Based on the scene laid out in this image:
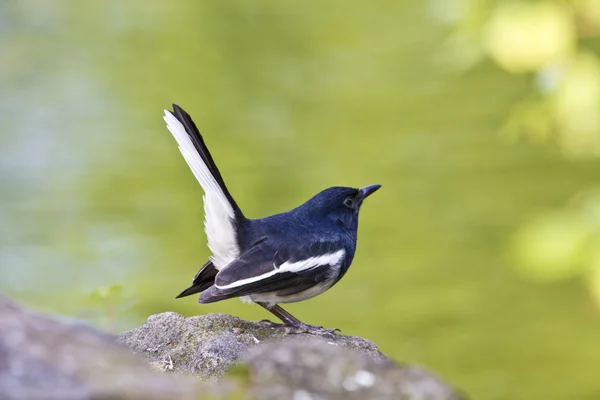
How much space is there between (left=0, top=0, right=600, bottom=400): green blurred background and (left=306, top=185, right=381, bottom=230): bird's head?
1.08m

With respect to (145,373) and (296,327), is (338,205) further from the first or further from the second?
(145,373)

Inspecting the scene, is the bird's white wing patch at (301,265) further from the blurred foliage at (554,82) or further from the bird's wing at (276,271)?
the blurred foliage at (554,82)

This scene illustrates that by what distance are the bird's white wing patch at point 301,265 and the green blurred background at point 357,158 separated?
1288 millimetres

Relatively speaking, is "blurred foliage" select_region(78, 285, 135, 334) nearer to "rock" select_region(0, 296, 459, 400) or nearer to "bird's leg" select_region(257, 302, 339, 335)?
Result: "bird's leg" select_region(257, 302, 339, 335)

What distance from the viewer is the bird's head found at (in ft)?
13.7

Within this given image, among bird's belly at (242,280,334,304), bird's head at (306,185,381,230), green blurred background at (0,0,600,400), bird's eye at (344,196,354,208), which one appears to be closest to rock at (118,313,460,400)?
bird's belly at (242,280,334,304)

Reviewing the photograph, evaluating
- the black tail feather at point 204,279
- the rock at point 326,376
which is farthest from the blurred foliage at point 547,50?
the rock at point 326,376

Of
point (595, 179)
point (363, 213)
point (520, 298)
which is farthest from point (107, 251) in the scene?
point (595, 179)

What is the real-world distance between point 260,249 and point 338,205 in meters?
0.61

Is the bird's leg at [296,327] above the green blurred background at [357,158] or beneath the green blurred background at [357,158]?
beneath

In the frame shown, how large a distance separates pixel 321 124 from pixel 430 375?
9.47 meters

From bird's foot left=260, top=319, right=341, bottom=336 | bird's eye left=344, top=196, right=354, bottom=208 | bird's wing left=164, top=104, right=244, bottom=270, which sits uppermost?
bird's eye left=344, top=196, right=354, bottom=208

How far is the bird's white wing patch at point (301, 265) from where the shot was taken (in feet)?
11.8

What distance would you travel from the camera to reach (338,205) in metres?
4.23
